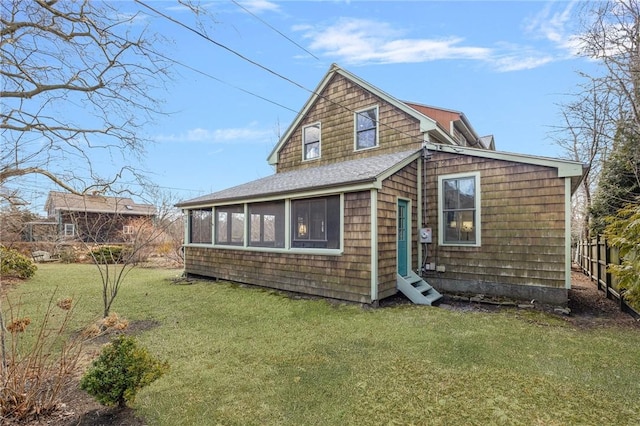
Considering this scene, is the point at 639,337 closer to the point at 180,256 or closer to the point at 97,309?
the point at 97,309

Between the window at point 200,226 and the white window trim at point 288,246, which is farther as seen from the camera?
the window at point 200,226

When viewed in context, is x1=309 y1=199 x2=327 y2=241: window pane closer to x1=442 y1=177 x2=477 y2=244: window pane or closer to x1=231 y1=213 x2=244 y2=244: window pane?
x1=231 y1=213 x2=244 y2=244: window pane

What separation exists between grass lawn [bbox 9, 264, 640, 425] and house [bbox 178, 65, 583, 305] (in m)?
1.00

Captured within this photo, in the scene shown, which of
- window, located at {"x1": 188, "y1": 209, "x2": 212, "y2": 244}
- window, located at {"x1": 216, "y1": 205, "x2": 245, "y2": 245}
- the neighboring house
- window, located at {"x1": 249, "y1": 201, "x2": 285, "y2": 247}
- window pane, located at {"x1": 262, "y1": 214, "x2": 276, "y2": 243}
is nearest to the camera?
the neighboring house

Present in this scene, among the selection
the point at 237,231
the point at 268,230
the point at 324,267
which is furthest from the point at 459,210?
the point at 237,231

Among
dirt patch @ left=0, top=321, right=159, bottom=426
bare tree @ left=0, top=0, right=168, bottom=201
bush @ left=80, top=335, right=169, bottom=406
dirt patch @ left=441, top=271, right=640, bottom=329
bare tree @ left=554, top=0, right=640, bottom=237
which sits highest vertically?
bare tree @ left=554, top=0, right=640, bottom=237

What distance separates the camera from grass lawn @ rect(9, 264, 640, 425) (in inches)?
114

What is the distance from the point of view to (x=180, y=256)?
54.0 feet

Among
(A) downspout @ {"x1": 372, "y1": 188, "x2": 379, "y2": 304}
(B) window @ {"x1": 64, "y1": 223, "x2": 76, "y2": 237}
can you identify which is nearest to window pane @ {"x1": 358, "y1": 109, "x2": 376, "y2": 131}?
(A) downspout @ {"x1": 372, "y1": 188, "x2": 379, "y2": 304}

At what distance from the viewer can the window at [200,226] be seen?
11.1 m

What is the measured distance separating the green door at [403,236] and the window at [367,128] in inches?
114

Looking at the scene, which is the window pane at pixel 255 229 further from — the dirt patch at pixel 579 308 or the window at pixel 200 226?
the dirt patch at pixel 579 308

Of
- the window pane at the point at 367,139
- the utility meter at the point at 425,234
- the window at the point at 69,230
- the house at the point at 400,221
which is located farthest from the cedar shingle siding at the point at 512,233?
the window at the point at 69,230

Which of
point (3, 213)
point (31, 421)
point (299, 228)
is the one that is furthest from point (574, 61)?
point (3, 213)
